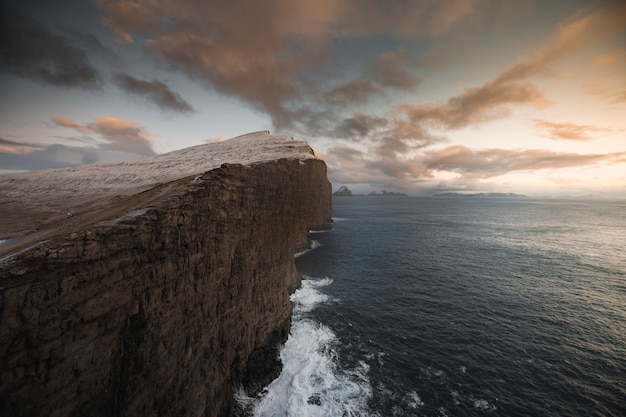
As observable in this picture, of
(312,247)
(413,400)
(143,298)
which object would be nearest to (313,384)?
(413,400)

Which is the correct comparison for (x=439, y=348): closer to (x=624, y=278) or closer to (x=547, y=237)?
(x=624, y=278)

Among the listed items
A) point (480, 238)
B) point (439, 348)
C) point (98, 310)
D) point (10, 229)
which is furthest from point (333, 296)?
point (480, 238)

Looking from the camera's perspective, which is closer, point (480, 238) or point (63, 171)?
point (63, 171)

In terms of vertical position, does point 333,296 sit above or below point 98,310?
below

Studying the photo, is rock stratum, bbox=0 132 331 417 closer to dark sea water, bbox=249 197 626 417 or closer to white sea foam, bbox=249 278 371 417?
white sea foam, bbox=249 278 371 417

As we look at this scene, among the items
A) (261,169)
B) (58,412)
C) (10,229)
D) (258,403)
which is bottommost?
(258,403)

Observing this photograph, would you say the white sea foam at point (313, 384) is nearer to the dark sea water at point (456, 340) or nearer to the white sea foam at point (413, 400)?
the dark sea water at point (456, 340)
